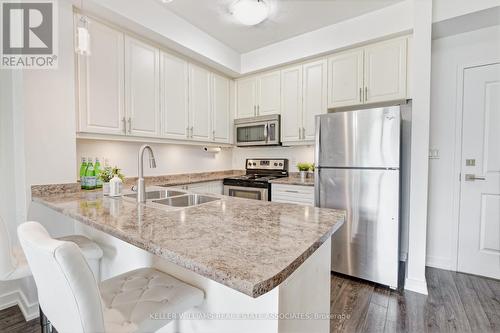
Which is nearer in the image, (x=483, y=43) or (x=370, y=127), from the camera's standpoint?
(x=370, y=127)

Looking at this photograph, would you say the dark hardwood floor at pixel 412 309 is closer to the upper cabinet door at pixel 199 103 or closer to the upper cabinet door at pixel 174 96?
the upper cabinet door at pixel 174 96

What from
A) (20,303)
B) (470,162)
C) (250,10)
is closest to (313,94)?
(250,10)

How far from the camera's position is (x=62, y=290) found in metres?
0.64

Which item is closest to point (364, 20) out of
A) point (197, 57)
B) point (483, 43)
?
point (483, 43)

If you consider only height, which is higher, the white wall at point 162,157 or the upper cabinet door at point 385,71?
the upper cabinet door at point 385,71

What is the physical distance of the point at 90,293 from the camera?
625mm

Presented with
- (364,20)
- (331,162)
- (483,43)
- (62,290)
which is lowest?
(62,290)

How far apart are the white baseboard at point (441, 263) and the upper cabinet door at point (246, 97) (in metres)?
2.73

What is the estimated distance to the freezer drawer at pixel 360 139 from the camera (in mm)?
2008

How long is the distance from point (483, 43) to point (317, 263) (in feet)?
9.30

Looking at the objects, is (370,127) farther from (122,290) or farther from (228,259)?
(122,290)

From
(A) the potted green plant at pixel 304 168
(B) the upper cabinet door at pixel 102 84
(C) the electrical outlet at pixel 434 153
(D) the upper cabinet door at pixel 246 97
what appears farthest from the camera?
(D) the upper cabinet door at pixel 246 97

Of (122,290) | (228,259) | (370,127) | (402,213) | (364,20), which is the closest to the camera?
(228,259)

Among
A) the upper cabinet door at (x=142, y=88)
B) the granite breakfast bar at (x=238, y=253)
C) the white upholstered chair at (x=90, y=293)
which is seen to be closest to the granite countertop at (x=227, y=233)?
the granite breakfast bar at (x=238, y=253)
